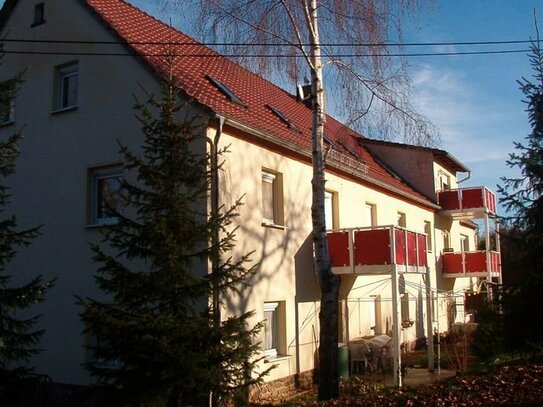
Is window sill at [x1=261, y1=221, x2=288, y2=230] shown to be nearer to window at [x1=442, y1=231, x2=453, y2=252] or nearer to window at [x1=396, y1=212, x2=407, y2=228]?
window at [x1=396, y1=212, x2=407, y2=228]

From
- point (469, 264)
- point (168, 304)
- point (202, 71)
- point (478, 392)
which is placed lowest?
point (478, 392)

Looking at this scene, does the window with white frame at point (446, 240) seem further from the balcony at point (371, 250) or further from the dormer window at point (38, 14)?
the dormer window at point (38, 14)

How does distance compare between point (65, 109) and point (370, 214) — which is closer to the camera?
point (65, 109)

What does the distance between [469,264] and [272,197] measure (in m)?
14.3

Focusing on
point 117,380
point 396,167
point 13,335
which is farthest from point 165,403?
point 396,167

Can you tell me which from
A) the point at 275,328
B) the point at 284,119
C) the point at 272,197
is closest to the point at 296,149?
the point at 272,197

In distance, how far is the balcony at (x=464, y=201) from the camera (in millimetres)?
26344

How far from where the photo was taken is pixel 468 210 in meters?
26.2

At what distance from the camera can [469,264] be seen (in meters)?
25.9

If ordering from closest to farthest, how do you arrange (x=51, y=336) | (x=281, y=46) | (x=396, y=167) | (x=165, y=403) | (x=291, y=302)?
(x=165, y=403) < (x=281, y=46) < (x=51, y=336) < (x=291, y=302) < (x=396, y=167)

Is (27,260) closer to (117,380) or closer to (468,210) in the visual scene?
(117,380)

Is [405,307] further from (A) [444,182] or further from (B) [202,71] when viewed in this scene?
(B) [202,71]

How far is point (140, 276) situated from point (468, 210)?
19989 mm

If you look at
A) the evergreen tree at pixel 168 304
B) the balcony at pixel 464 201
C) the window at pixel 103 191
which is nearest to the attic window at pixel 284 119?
the window at pixel 103 191
